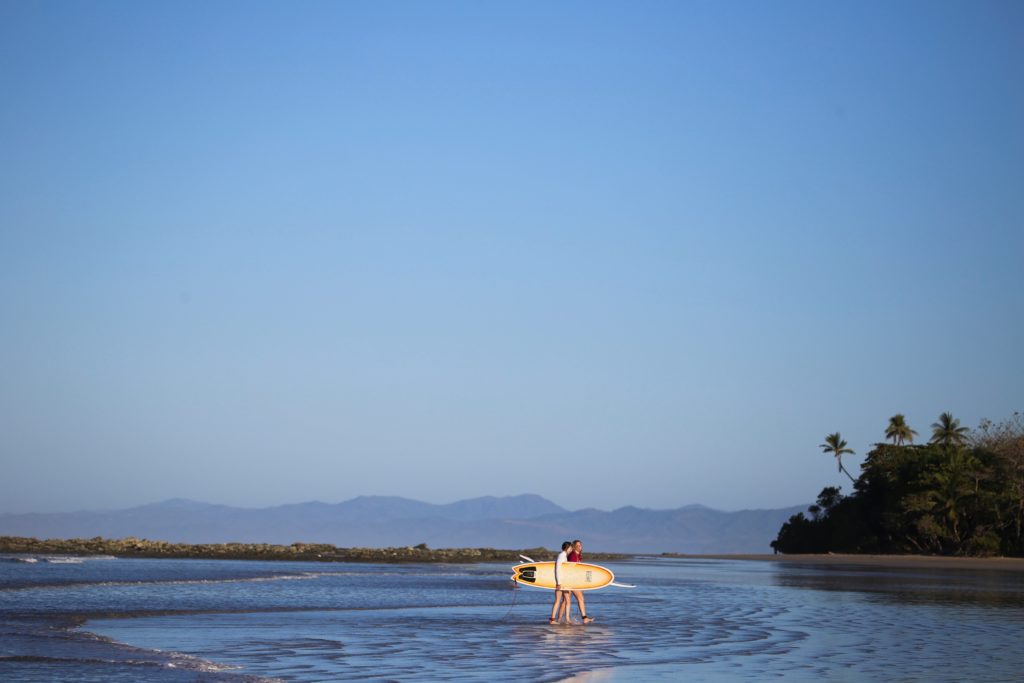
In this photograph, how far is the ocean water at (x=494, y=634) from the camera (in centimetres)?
1549

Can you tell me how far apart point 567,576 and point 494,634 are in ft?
11.2

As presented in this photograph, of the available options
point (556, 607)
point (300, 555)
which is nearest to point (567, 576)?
point (556, 607)

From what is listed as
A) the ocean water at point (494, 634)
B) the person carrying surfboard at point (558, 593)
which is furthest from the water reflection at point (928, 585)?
the person carrying surfboard at point (558, 593)

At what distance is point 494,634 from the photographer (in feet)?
70.3

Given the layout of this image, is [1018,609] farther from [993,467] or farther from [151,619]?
[993,467]

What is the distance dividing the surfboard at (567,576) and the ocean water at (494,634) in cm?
92

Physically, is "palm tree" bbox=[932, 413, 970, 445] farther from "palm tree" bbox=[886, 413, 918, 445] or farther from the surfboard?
the surfboard

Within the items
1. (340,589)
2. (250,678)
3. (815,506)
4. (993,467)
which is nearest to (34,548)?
(340,589)

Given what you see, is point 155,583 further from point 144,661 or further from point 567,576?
point 144,661

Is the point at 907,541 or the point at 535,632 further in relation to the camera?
the point at 907,541

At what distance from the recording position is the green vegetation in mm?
69000

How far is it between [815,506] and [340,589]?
194 feet

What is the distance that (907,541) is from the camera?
7581 centimetres

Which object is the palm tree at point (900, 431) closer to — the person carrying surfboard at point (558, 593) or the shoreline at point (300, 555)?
the shoreline at point (300, 555)
